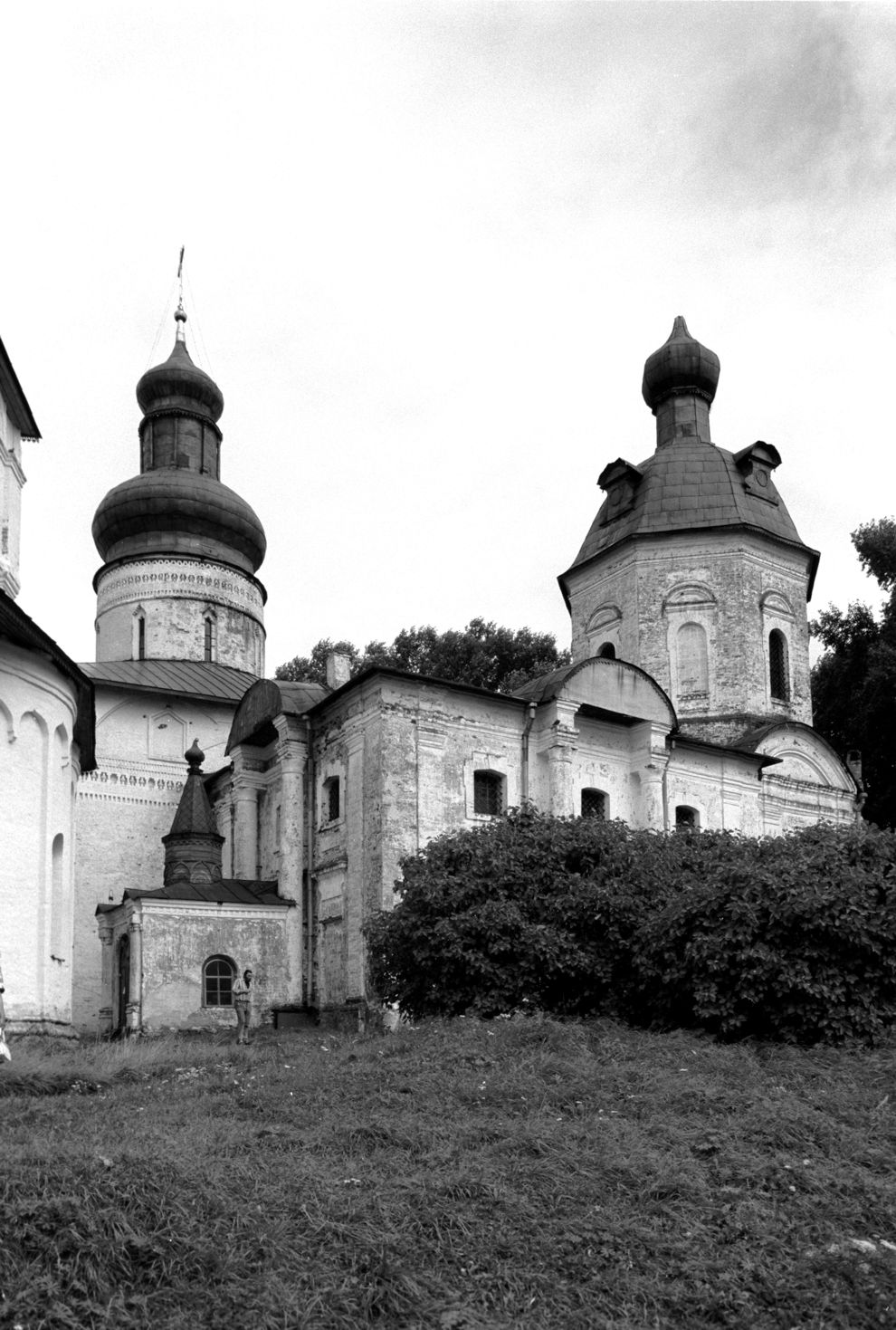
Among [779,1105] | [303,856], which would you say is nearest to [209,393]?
[303,856]

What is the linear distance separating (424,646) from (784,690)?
1561cm

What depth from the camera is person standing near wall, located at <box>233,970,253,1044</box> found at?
17.7 m

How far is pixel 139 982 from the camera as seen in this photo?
21922mm

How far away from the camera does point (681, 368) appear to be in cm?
3192

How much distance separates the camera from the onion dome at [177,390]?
3591 centimetres

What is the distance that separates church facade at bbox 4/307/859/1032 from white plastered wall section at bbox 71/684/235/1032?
48 millimetres

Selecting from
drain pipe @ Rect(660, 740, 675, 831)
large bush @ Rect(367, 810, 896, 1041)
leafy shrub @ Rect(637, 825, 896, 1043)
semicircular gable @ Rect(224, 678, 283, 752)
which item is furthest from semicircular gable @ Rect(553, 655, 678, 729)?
leafy shrub @ Rect(637, 825, 896, 1043)

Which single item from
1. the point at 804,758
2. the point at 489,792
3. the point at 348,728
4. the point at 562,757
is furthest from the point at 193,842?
the point at 804,758

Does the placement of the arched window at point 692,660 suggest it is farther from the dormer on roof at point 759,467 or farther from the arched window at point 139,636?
the arched window at point 139,636

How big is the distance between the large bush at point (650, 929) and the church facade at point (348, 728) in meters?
4.41

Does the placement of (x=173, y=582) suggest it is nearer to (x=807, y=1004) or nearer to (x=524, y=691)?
(x=524, y=691)

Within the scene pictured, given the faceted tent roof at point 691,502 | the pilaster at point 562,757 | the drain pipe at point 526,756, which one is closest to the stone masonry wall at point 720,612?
the faceted tent roof at point 691,502

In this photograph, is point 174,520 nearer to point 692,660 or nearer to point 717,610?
point 692,660

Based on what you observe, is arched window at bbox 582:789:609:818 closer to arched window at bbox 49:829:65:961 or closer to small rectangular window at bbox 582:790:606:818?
small rectangular window at bbox 582:790:606:818
